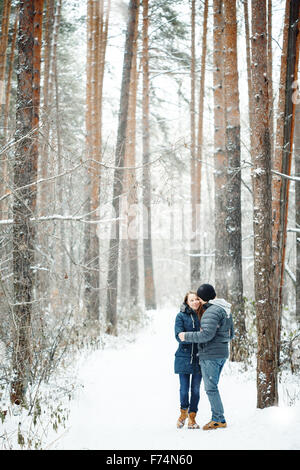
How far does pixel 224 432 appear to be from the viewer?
161 inches

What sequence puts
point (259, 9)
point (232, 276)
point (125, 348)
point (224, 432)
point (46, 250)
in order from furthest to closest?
1. point (125, 348)
2. point (232, 276)
3. point (46, 250)
4. point (259, 9)
5. point (224, 432)

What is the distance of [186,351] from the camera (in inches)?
176

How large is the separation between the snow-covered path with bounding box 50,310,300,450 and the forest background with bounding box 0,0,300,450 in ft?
1.44

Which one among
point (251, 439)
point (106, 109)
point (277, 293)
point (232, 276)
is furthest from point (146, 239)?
point (251, 439)

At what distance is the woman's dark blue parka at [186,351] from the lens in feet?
14.6

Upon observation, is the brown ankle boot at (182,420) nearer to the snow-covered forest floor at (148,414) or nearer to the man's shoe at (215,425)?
the snow-covered forest floor at (148,414)

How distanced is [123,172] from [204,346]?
7053 mm

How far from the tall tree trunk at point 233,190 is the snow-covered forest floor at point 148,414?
94 cm

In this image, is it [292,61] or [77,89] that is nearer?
[292,61]

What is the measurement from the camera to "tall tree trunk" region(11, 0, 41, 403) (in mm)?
5109

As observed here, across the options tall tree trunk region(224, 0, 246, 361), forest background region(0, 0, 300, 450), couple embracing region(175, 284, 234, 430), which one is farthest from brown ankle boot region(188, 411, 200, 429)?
tall tree trunk region(224, 0, 246, 361)

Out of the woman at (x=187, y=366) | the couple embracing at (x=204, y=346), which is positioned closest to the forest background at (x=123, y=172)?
the couple embracing at (x=204, y=346)
